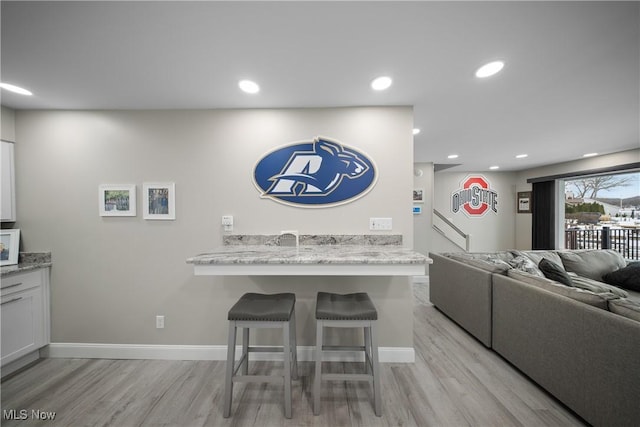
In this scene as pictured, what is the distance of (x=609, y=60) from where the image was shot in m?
1.58

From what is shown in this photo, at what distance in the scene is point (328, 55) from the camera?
1.50 m

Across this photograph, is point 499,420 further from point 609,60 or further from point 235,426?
point 609,60

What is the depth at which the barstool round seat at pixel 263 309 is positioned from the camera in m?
1.56

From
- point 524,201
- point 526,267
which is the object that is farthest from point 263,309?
point 524,201

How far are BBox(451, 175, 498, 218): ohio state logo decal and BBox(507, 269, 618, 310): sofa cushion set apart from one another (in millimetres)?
4345

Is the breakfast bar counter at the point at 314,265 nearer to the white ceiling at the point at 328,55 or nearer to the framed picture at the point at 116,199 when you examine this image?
the framed picture at the point at 116,199

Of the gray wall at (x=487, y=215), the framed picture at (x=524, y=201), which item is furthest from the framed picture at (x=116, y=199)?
the framed picture at (x=524, y=201)

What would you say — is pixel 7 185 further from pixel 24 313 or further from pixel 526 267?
pixel 526 267

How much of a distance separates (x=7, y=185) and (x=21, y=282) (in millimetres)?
902

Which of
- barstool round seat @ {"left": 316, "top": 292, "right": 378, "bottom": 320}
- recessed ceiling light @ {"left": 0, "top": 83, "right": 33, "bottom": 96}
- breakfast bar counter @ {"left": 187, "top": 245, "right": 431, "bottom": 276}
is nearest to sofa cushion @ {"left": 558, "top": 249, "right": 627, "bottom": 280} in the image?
breakfast bar counter @ {"left": 187, "top": 245, "right": 431, "bottom": 276}

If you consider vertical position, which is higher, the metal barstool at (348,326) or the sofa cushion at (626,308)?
the sofa cushion at (626,308)

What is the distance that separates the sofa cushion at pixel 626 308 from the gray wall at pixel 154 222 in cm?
131

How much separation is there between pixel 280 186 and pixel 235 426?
Result: 1.79m

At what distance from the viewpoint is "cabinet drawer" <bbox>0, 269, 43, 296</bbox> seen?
193 cm
